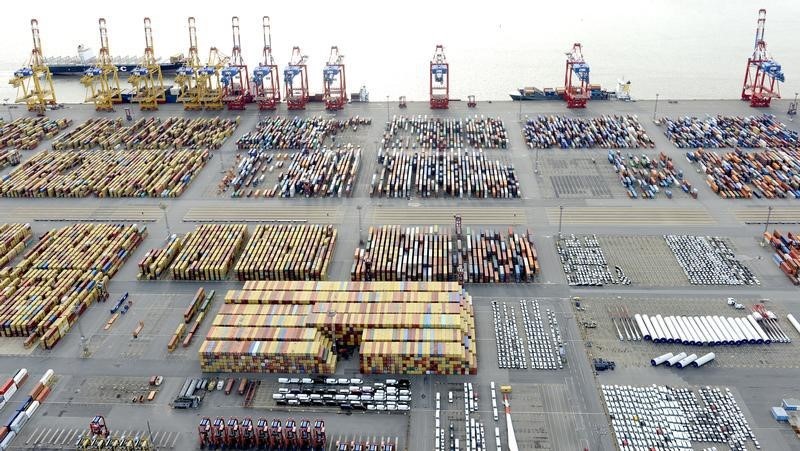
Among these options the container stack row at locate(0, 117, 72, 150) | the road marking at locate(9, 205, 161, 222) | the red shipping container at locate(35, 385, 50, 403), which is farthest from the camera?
the container stack row at locate(0, 117, 72, 150)

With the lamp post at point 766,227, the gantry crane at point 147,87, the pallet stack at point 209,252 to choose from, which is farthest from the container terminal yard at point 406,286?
the gantry crane at point 147,87

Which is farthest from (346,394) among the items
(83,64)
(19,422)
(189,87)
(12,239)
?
(83,64)

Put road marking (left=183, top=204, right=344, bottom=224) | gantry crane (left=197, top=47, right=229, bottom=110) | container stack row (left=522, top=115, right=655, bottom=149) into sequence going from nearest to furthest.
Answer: road marking (left=183, top=204, right=344, bottom=224) < container stack row (left=522, top=115, right=655, bottom=149) < gantry crane (left=197, top=47, right=229, bottom=110)

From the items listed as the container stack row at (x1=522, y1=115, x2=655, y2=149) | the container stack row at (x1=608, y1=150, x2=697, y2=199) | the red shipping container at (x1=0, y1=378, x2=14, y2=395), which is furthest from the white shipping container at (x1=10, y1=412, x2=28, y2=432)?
the container stack row at (x1=522, y1=115, x2=655, y2=149)

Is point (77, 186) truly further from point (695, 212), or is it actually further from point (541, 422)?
point (695, 212)

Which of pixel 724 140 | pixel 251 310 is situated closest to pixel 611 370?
pixel 251 310

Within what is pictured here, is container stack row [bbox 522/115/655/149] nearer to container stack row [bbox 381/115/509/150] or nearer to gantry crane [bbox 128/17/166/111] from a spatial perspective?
container stack row [bbox 381/115/509/150]
